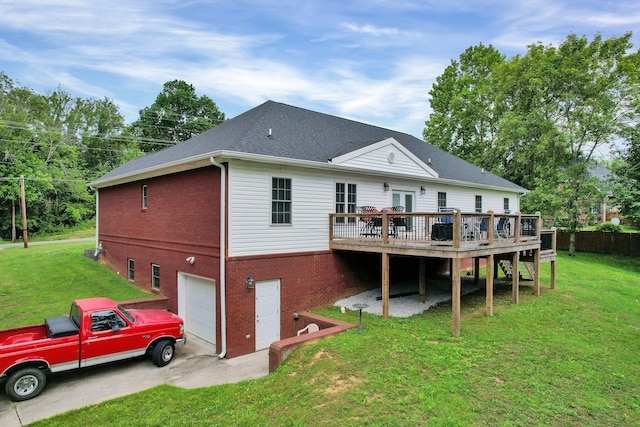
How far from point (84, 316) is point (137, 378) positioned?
188 cm

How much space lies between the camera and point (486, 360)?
703 cm

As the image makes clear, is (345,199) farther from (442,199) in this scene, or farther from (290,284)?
(442,199)

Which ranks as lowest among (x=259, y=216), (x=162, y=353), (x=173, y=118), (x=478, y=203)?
(x=162, y=353)

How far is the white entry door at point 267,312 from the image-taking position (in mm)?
10203

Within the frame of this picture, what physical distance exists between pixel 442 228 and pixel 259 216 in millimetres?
5024

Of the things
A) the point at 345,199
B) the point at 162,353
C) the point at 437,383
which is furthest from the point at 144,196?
the point at 437,383

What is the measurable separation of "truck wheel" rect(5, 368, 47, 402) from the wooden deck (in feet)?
26.4

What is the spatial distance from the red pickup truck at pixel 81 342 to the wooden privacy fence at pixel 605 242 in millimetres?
28926

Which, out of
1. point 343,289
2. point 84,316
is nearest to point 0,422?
point 84,316

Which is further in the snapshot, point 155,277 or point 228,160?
point 155,277

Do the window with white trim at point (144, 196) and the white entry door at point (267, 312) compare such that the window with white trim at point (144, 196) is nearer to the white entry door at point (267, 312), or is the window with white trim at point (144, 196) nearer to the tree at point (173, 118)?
the white entry door at point (267, 312)

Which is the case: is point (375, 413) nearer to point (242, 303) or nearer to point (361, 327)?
point (361, 327)

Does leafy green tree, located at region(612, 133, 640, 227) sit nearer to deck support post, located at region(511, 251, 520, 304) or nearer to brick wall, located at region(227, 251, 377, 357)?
deck support post, located at region(511, 251, 520, 304)

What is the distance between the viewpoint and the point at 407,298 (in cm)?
1248
